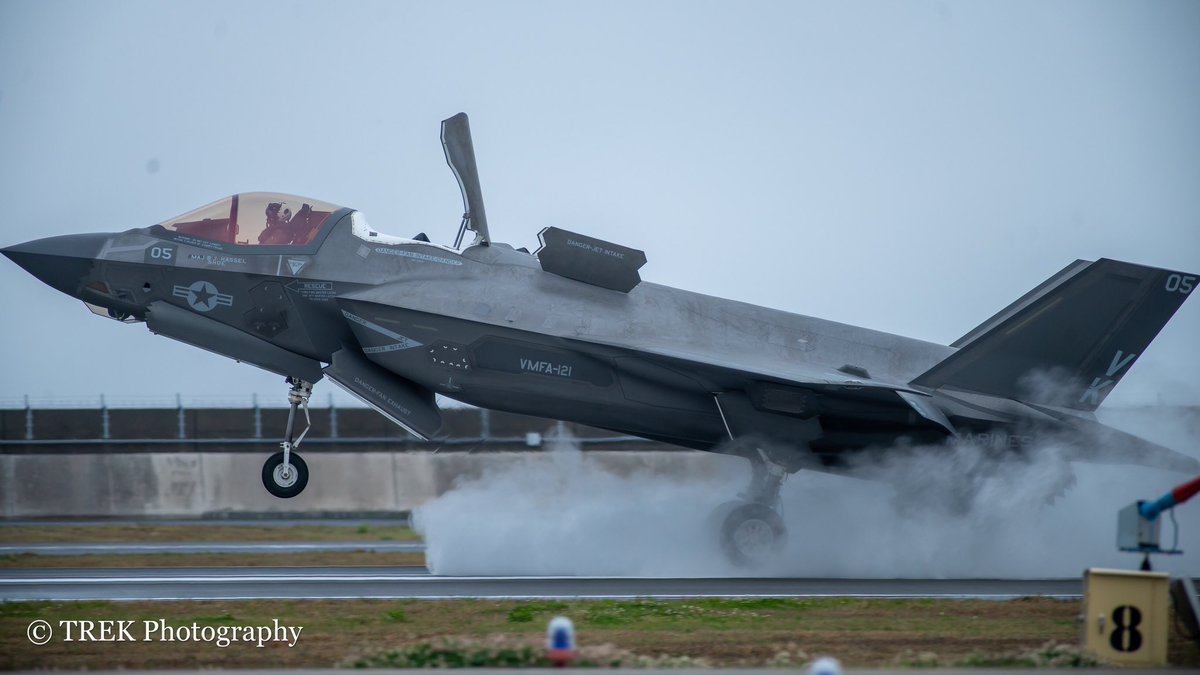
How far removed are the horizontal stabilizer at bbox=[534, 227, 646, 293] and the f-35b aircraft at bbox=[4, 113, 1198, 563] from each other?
29 mm

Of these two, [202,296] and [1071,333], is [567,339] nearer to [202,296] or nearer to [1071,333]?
[202,296]

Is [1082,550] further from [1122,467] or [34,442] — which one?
[34,442]

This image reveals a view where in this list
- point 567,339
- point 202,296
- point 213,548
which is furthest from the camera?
point 213,548

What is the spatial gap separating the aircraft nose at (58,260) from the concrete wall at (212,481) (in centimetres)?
1074

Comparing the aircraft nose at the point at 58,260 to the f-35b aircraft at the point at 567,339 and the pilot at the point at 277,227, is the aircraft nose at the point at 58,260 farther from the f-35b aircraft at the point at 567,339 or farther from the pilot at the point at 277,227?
the pilot at the point at 277,227

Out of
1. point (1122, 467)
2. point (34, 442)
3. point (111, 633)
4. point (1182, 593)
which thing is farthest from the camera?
point (34, 442)

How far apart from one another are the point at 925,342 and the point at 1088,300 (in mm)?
2520

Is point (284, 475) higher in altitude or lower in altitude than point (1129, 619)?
higher

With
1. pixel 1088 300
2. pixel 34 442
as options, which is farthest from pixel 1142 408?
pixel 34 442

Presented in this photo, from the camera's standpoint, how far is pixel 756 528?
52.4ft

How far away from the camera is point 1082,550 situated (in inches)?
663

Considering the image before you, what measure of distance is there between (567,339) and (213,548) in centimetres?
926

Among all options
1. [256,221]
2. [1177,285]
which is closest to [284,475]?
[256,221]

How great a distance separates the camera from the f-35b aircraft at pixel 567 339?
52.6ft
